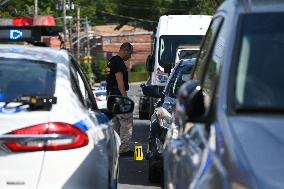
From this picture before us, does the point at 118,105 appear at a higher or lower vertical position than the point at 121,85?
higher

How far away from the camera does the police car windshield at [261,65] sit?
14.0ft

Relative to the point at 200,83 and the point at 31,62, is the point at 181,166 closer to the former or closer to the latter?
the point at 200,83

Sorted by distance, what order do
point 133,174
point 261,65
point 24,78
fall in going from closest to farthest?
point 261,65
point 24,78
point 133,174

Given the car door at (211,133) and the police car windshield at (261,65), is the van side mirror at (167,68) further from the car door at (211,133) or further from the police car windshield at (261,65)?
the police car windshield at (261,65)

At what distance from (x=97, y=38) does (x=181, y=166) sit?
340 feet

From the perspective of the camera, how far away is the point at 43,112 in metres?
5.43

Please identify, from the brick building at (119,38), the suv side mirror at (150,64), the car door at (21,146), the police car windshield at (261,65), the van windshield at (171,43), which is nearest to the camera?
the police car windshield at (261,65)

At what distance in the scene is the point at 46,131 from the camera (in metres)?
5.35

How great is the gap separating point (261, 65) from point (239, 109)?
46cm

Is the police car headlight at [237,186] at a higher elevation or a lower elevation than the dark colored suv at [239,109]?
lower

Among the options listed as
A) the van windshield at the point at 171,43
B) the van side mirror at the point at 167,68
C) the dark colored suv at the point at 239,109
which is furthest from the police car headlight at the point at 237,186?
the van windshield at the point at 171,43

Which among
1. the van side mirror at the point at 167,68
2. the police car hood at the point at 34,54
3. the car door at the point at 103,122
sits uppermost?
the police car hood at the point at 34,54

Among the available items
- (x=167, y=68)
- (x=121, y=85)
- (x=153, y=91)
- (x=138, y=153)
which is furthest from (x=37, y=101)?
(x=167, y=68)

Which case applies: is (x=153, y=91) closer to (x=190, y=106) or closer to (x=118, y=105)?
(x=118, y=105)
